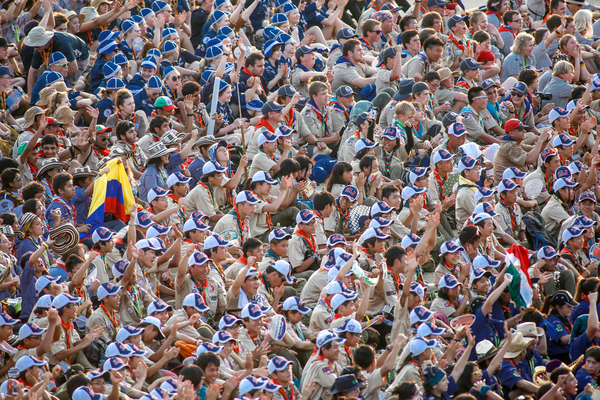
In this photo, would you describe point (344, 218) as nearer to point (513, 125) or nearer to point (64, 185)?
point (513, 125)

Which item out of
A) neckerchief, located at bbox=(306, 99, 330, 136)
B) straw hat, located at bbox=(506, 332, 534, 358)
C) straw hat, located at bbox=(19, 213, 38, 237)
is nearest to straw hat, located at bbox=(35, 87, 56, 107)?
straw hat, located at bbox=(19, 213, 38, 237)

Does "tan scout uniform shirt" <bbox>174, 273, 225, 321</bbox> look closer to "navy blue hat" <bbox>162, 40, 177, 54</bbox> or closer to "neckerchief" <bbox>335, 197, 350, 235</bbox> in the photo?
"neckerchief" <bbox>335, 197, 350, 235</bbox>

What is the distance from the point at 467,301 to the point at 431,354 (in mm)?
1591

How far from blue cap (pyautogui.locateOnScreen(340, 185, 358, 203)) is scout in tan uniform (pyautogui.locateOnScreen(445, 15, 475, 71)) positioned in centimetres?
471

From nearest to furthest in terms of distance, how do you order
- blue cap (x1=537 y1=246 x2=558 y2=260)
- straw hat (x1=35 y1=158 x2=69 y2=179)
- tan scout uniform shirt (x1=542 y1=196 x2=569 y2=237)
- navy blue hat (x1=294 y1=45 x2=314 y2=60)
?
blue cap (x1=537 y1=246 x2=558 y2=260)
straw hat (x1=35 y1=158 x2=69 y2=179)
tan scout uniform shirt (x1=542 y1=196 x2=569 y2=237)
navy blue hat (x1=294 y1=45 x2=314 y2=60)

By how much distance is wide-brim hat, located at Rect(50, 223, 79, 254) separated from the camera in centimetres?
1062

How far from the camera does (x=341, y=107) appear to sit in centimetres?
1434

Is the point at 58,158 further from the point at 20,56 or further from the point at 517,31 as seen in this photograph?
the point at 517,31

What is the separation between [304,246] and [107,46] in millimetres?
5215

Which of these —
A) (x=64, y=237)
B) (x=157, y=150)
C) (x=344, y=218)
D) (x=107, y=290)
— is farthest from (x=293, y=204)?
(x=107, y=290)

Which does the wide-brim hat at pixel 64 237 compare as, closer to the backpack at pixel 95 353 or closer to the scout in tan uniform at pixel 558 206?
the backpack at pixel 95 353

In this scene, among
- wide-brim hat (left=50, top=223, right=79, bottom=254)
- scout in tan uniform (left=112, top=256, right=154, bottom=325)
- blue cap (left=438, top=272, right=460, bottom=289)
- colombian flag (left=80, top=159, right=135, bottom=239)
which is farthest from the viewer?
colombian flag (left=80, top=159, right=135, bottom=239)

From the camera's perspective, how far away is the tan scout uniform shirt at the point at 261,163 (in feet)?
42.2

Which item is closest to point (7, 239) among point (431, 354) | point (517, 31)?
point (431, 354)
